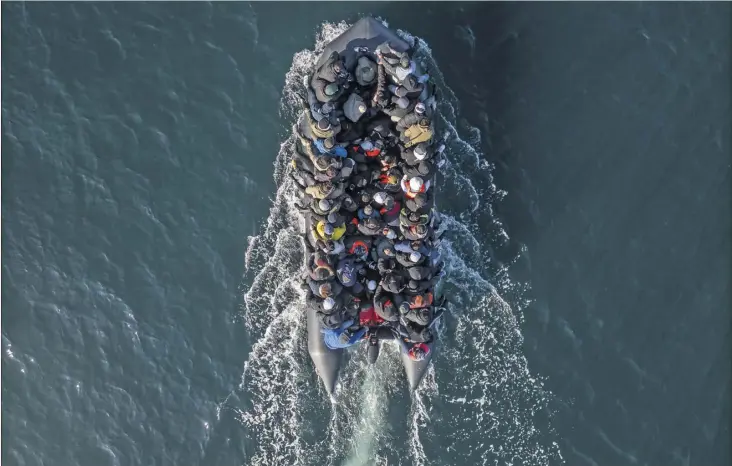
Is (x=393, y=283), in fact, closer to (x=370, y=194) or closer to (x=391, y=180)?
(x=370, y=194)

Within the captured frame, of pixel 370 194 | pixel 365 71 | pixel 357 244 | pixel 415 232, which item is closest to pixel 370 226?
pixel 357 244

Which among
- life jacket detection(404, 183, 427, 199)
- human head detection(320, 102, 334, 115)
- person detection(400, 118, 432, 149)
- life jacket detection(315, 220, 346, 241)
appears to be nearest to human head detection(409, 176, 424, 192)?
life jacket detection(404, 183, 427, 199)

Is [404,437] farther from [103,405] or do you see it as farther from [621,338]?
[103,405]

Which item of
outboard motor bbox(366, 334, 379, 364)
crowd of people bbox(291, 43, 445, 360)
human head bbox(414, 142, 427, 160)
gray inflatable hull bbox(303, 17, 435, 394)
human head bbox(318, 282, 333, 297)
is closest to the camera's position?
human head bbox(414, 142, 427, 160)

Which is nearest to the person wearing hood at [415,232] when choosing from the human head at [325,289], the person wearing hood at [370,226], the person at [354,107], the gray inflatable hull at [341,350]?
the person wearing hood at [370,226]

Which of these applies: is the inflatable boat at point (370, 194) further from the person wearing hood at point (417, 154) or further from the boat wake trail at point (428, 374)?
the boat wake trail at point (428, 374)

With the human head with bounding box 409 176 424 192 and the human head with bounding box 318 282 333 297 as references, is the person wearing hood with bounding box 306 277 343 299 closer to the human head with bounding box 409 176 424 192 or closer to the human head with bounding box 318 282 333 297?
the human head with bounding box 318 282 333 297
